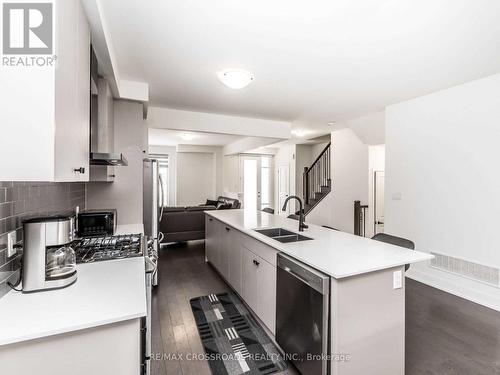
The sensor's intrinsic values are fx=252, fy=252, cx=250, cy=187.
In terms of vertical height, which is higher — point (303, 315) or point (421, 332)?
point (303, 315)

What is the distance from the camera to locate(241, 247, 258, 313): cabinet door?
242cm

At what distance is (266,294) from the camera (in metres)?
2.19

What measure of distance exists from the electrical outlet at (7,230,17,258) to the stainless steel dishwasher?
160cm

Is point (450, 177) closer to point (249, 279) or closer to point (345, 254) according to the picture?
point (345, 254)

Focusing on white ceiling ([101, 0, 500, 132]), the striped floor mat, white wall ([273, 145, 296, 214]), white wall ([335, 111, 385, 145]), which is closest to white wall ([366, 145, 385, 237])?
white wall ([335, 111, 385, 145])

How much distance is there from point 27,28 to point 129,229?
86.3 inches

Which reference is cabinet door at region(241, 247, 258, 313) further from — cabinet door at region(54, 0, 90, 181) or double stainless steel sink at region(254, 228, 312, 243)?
cabinet door at region(54, 0, 90, 181)

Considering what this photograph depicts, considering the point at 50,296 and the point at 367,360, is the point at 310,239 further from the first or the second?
the point at 50,296

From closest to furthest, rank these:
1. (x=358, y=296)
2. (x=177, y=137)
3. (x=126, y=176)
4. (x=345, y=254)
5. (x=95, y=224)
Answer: (x=358, y=296)
(x=345, y=254)
(x=95, y=224)
(x=126, y=176)
(x=177, y=137)

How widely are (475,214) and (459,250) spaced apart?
49 cm

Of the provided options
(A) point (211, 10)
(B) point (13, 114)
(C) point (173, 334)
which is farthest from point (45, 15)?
(C) point (173, 334)

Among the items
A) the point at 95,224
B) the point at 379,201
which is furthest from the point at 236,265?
the point at 379,201

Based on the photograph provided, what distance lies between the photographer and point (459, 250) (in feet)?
10.3

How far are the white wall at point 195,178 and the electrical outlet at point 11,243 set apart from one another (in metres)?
7.34
